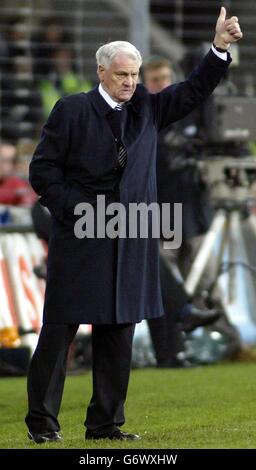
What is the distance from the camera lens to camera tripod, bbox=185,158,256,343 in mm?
11461

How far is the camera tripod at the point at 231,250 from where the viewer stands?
1146 centimetres

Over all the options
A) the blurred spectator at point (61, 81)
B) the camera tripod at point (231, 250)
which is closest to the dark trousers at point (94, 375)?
the camera tripod at point (231, 250)

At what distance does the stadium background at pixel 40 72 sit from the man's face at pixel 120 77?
2.89m

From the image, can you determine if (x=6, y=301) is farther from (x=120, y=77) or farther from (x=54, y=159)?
(x=120, y=77)

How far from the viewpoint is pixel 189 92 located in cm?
711

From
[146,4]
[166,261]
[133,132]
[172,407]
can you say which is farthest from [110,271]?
[146,4]

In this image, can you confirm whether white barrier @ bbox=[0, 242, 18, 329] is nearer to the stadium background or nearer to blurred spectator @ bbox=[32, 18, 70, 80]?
the stadium background

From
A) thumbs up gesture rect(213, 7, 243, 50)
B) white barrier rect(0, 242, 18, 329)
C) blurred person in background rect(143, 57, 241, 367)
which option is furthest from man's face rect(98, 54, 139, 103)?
white barrier rect(0, 242, 18, 329)

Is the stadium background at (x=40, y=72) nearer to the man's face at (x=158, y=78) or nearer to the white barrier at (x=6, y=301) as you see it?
the white barrier at (x=6, y=301)

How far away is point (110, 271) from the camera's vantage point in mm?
7043

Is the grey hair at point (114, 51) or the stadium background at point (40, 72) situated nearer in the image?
the grey hair at point (114, 51)

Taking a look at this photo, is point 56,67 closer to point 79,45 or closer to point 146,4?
point 79,45

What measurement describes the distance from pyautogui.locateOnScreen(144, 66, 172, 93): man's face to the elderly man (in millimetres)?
3573
